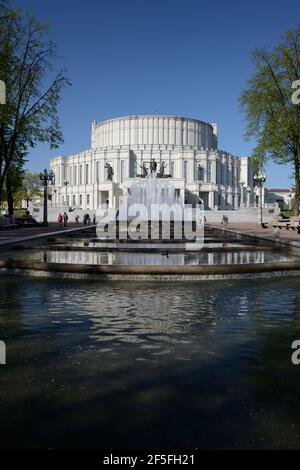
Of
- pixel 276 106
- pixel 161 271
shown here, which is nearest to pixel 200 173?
pixel 276 106

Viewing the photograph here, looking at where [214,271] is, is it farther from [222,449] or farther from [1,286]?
[222,449]

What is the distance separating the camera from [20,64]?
1251 inches

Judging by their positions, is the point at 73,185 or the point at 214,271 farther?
the point at 73,185

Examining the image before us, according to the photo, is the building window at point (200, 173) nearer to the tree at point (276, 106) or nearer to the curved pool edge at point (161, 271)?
the tree at point (276, 106)

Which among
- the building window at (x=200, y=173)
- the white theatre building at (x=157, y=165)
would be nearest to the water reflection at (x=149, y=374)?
the white theatre building at (x=157, y=165)

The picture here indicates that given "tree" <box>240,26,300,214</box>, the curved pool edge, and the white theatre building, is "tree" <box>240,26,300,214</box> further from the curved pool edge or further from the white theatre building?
the white theatre building

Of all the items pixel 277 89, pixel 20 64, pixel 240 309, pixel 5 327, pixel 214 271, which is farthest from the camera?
pixel 277 89

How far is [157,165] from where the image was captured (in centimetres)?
12169

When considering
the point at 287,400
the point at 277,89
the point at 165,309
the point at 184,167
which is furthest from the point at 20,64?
the point at 184,167

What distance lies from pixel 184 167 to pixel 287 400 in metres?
119

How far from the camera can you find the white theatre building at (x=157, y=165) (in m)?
117

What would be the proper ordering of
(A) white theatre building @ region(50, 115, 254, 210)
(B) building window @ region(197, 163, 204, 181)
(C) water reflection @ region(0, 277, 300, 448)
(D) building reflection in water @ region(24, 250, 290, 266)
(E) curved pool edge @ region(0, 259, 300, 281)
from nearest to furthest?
(C) water reflection @ region(0, 277, 300, 448)
(E) curved pool edge @ region(0, 259, 300, 281)
(D) building reflection in water @ region(24, 250, 290, 266)
(A) white theatre building @ region(50, 115, 254, 210)
(B) building window @ region(197, 163, 204, 181)

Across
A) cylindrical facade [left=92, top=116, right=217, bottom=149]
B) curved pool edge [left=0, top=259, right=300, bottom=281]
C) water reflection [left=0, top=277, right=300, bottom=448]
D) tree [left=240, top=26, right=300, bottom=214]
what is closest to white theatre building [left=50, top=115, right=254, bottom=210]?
cylindrical facade [left=92, top=116, right=217, bottom=149]

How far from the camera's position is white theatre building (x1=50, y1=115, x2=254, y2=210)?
383 feet
